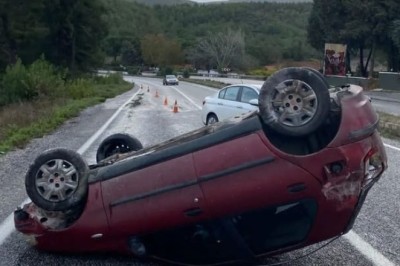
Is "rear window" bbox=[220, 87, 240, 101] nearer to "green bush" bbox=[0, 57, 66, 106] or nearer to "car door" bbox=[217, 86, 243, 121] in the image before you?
"car door" bbox=[217, 86, 243, 121]

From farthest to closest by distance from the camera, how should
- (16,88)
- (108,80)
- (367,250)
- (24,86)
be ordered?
1. (108,80)
2. (24,86)
3. (16,88)
4. (367,250)

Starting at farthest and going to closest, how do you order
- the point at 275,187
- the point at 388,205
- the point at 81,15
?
the point at 81,15 → the point at 388,205 → the point at 275,187

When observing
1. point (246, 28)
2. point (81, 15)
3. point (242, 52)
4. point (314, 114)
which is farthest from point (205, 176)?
point (246, 28)

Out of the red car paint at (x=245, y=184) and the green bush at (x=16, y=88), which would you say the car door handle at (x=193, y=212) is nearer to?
the red car paint at (x=245, y=184)

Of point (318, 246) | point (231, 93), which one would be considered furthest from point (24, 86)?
point (318, 246)

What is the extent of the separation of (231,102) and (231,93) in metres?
0.30

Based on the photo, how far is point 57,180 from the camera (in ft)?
23.1

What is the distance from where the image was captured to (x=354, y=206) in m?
6.15

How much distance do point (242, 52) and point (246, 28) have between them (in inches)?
1347

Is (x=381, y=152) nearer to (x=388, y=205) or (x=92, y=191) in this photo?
(x=92, y=191)

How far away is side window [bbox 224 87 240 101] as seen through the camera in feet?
66.0

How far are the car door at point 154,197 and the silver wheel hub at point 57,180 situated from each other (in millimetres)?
406

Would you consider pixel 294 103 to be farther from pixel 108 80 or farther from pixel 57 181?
pixel 108 80

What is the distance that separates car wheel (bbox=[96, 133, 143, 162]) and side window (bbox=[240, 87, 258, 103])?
33.9ft
